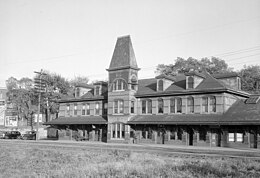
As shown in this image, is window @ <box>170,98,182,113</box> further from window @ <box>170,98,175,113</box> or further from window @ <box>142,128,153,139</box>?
window @ <box>142,128,153,139</box>

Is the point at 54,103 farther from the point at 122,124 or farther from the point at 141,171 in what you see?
the point at 141,171

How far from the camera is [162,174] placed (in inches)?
603

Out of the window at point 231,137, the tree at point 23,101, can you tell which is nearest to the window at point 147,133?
the window at point 231,137

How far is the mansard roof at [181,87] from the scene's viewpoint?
37.8m

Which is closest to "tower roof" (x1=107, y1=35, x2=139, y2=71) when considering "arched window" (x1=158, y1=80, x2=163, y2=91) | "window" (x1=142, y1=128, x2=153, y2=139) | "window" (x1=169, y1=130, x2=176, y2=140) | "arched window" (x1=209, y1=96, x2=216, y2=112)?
"arched window" (x1=158, y1=80, x2=163, y2=91)

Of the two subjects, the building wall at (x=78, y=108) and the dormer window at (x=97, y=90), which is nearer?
the building wall at (x=78, y=108)

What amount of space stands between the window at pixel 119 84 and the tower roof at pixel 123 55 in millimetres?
1796

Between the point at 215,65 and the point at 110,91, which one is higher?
the point at 215,65

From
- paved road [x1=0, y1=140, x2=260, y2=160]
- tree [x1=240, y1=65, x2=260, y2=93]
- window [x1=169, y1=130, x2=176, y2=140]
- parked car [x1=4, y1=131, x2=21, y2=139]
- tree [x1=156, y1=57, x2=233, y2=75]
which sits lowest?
parked car [x1=4, y1=131, x2=21, y2=139]

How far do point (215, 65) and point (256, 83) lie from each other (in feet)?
30.3

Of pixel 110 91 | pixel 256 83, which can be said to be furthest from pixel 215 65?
pixel 110 91

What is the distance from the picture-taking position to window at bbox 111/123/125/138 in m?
43.8

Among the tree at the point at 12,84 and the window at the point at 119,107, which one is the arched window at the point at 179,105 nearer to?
the window at the point at 119,107

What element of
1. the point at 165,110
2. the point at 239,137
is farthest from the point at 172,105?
the point at 239,137
